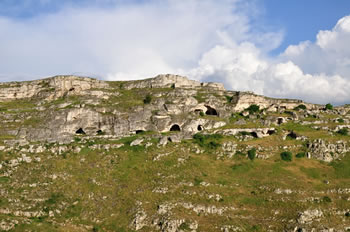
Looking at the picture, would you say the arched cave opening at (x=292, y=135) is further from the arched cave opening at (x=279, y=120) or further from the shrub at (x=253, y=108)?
the shrub at (x=253, y=108)

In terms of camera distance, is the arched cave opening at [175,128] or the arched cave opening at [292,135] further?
the arched cave opening at [175,128]

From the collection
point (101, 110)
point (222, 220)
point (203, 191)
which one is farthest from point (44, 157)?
point (222, 220)

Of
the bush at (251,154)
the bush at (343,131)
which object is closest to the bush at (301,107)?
the bush at (343,131)

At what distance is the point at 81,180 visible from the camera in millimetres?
42375

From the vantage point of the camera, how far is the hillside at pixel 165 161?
1400 inches

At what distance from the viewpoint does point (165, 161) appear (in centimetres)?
4666

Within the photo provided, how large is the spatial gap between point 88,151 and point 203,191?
22.5 m

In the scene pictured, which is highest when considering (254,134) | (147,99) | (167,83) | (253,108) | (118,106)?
(167,83)

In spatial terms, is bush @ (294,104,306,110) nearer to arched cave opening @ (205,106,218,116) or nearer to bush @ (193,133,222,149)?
arched cave opening @ (205,106,218,116)

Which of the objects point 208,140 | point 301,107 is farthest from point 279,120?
point 208,140

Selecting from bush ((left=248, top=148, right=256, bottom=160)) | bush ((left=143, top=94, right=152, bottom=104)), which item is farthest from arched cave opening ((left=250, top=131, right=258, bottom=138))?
bush ((left=143, top=94, right=152, bottom=104))

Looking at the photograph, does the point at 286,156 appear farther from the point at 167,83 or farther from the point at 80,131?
the point at 80,131

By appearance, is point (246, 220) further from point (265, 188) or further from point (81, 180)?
point (81, 180)

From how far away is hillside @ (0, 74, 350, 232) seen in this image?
35562mm
